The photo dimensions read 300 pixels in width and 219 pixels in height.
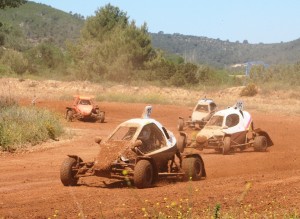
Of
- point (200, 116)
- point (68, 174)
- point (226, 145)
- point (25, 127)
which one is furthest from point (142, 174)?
point (200, 116)

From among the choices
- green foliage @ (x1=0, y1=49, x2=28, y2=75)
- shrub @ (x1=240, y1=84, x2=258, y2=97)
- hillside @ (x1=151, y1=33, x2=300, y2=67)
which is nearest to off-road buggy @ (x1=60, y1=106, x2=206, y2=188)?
shrub @ (x1=240, y1=84, x2=258, y2=97)

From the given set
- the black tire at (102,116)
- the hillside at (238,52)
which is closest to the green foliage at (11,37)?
the black tire at (102,116)

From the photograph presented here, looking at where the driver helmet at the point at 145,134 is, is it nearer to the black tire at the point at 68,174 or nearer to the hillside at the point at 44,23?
the black tire at the point at 68,174

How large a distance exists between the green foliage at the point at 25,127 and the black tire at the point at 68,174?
668 centimetres

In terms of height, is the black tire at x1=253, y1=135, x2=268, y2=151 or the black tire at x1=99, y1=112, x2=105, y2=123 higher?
the black tire at x1=253, y1=135, x2=268, y2=151

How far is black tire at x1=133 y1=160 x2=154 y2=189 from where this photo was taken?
11656mm

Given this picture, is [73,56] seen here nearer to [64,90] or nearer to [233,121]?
[64,90]

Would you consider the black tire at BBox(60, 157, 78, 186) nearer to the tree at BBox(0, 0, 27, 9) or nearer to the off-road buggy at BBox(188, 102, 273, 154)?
the off-road buggy at BBox(188, 102, 273, 154)

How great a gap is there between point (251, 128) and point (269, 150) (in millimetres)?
1043

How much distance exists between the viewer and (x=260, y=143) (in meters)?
20.4

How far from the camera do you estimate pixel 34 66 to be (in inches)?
2830

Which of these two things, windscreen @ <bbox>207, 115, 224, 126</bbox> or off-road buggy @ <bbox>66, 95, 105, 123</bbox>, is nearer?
windscreen @ <bbox>207, 115, 224, 126</bbox>

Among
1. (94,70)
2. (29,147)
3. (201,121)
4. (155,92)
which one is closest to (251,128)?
(201,121)

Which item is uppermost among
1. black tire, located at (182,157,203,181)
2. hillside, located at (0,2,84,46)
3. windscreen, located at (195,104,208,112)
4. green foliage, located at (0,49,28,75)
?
hillside, located at (0,2,84,46)
